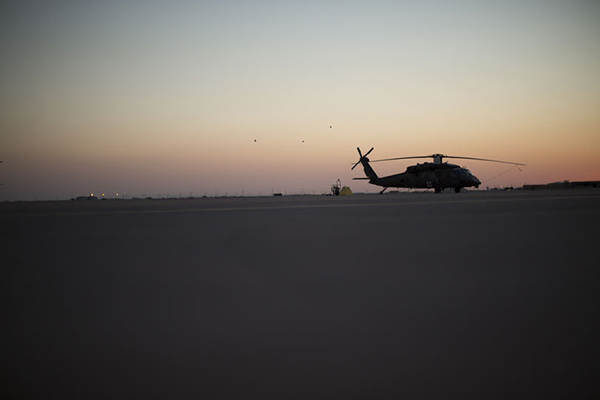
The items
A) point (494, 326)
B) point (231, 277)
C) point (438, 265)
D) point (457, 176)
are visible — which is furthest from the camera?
point (457, 176)

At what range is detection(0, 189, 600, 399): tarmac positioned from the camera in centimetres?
208

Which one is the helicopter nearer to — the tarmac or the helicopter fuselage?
the helicopter fuselage

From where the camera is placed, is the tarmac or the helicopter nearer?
the tarmac

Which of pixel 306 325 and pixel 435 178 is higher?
pixel 435 178

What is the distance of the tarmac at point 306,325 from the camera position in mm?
2080

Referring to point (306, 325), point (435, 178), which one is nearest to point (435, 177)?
point (435, 178)

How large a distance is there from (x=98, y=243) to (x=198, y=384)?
19.4ft

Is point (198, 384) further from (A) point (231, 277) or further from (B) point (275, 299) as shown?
(A) point (231, 277)

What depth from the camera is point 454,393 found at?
1.98 meters

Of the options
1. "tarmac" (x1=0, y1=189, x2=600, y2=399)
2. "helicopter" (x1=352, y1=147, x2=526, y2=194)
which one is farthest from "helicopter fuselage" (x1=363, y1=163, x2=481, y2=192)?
"tarmac" (x1=0, y1=189, x2=600, y2=399)

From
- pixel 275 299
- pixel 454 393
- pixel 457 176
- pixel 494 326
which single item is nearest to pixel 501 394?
pixel 454 393

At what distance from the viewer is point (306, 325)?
2816 millimetres

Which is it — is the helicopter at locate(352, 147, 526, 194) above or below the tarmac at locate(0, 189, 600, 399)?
above

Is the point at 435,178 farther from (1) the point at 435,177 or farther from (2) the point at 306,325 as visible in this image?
(2) the point at 306,325
